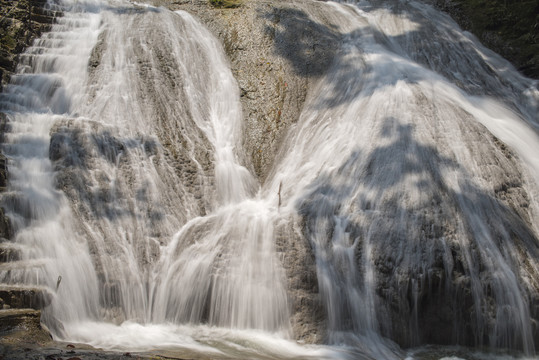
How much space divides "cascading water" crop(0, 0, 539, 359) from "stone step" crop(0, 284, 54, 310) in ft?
0.53

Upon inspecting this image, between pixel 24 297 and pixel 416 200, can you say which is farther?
pixel 416 200

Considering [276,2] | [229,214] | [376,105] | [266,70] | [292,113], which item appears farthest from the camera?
[276,2]

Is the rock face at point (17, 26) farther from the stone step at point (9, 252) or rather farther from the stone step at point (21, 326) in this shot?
the stone step at point (21, 326)

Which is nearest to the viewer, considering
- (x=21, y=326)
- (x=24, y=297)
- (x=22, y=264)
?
(x=21, y=326)

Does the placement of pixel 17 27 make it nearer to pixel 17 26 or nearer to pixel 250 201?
pixel 17 26

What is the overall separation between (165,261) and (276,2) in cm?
658

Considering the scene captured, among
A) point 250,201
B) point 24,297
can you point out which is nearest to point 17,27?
point 250,201

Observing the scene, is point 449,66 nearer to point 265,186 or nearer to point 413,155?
point 413,155

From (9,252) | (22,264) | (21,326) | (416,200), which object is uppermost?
(416,200)

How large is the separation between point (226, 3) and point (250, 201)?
17.5 feet

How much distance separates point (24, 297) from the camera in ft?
16.2

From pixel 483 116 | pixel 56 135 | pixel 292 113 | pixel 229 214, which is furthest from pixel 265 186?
pixel 483 116

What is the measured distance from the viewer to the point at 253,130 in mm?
8242

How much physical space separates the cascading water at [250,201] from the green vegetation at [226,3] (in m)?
1.71
